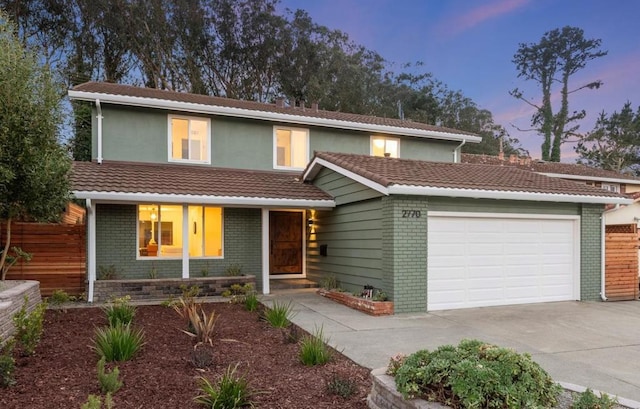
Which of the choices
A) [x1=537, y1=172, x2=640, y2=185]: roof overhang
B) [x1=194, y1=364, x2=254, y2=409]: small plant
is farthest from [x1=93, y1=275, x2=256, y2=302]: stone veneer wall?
[x1=537, y1=172, x2=640, y2=185]: roof overhang

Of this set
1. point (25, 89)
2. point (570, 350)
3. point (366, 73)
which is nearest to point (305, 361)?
point (570, 350)

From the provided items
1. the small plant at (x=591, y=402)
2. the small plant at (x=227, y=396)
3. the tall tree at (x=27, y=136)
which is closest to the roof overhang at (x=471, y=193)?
the small plant at (x=227, y=396)

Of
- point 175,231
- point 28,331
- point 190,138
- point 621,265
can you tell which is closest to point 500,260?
point 621,265

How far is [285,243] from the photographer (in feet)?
46.4

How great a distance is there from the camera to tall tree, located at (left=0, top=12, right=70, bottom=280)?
7488 mm

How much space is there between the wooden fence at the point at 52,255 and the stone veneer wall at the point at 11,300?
2110mm

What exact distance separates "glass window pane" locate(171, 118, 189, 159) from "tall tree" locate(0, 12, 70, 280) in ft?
16.6

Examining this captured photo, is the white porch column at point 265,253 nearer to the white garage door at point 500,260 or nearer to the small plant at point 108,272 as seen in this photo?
the small plant at point 108,272

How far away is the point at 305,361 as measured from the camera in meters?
5.42

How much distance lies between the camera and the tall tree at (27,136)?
7.49 metres

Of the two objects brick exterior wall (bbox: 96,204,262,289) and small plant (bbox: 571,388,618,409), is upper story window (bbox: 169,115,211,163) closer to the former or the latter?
brick exterior wall (bbox: 96,204,262,289)

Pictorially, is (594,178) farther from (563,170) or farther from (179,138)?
(179,138)

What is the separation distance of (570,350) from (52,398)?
6.51 meters

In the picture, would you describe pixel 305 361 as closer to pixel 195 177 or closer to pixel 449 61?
pixel 195 177
